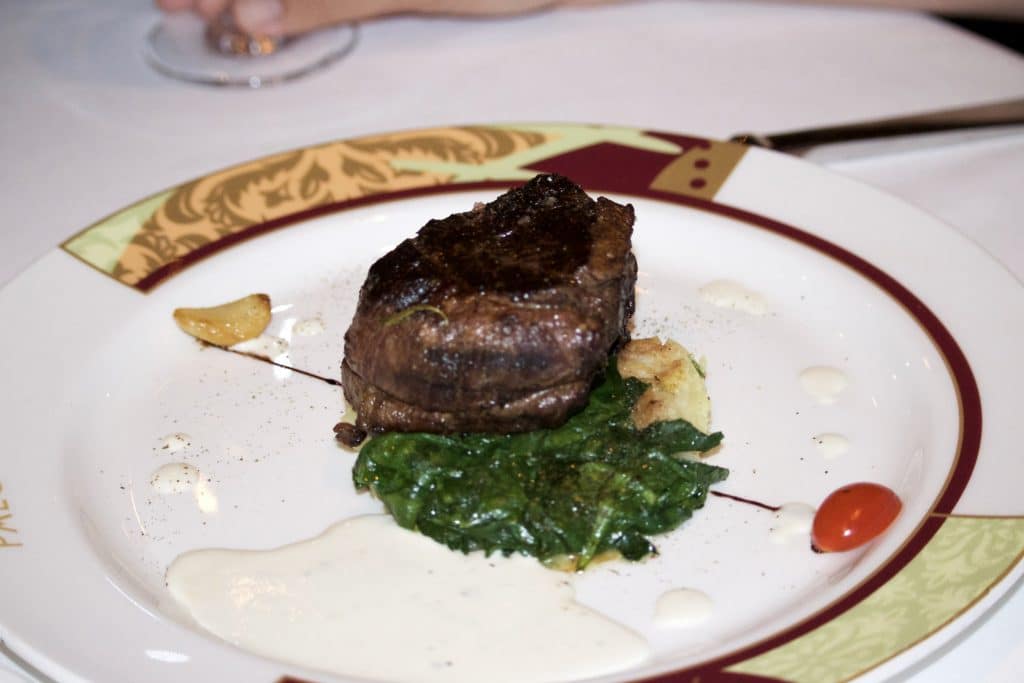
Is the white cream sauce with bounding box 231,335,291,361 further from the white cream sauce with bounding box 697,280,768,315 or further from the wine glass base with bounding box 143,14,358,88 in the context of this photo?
the wine glass base with bounding box 143,14,358,88

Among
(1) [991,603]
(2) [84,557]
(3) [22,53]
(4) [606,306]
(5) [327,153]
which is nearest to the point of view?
(1) [991,603]

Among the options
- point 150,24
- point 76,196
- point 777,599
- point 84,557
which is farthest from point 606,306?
point 150,24

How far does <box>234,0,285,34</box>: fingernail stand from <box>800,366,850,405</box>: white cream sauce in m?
3.92

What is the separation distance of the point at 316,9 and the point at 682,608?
4.58m

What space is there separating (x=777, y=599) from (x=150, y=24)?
5.52 meters

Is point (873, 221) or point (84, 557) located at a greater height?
point (873, 221)

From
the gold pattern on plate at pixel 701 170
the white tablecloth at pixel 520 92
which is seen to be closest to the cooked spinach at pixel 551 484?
the gold pattern on plate at pixel 701 170

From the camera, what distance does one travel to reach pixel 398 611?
3.14m

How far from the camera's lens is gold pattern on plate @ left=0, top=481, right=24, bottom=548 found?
10.5 ft

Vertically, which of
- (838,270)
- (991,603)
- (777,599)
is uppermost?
(838,270)

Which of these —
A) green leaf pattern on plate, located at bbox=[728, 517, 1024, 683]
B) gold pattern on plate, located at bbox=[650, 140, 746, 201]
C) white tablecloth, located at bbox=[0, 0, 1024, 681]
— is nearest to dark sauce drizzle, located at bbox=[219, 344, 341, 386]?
white tablecloth, located at bbox=[0, 0, 1024, 681]

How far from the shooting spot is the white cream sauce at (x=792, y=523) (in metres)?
3.36

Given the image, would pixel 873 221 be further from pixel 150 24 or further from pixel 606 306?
pixel 150 24

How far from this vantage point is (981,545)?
2943 mm
